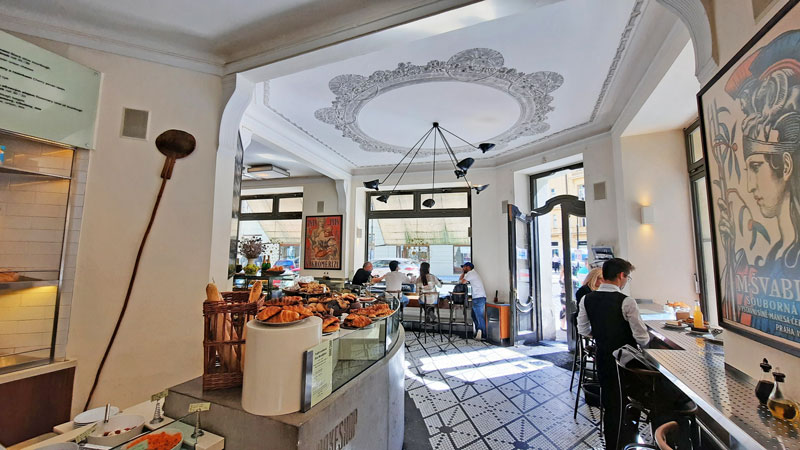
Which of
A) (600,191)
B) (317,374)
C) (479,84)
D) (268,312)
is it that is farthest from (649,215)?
(268,312)

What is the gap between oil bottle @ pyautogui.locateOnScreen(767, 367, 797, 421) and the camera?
1.01 m

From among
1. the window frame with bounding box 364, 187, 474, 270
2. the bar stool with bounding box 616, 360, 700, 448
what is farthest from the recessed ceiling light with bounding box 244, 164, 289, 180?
the bar stool with bounding box 616, 360, 700, 448

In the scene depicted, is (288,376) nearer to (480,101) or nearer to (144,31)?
(144,31)

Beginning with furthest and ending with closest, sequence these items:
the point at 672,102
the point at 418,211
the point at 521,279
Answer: the point at 418,211 < the point at 521,279 < the point at 672,102

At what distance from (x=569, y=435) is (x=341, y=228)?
17.1 ft

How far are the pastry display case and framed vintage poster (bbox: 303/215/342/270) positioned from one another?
15.2 ft

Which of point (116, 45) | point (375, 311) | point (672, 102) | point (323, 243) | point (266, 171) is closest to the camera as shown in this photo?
point (375, 311)

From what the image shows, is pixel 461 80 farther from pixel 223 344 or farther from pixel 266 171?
pixel 266 171

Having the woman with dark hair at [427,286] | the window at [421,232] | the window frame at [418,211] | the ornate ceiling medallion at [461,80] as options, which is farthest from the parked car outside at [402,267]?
the ornate ceiling medallion at [461,80]

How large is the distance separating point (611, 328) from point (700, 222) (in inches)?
83.1

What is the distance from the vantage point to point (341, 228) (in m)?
6.77

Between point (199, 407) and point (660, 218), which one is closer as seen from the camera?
point (199, 407)

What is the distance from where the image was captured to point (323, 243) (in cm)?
686

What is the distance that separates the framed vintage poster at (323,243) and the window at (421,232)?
884 mm
